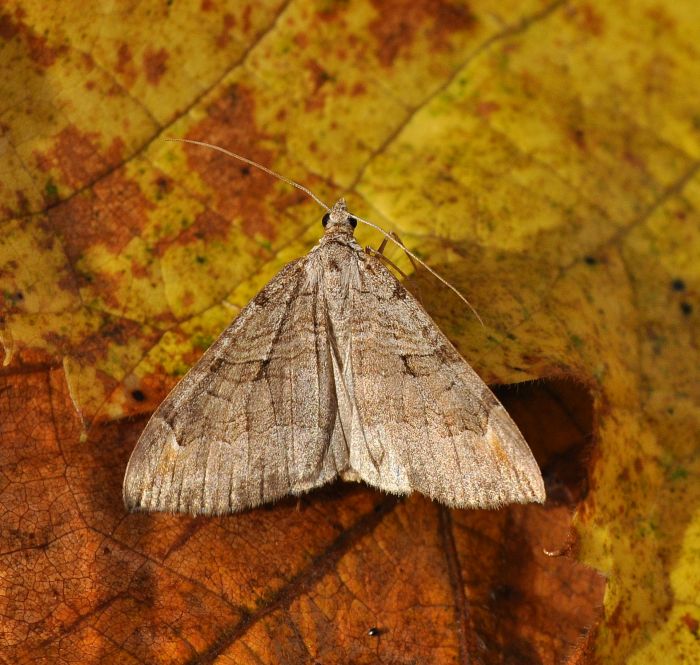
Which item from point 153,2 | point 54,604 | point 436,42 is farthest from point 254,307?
point 436,42

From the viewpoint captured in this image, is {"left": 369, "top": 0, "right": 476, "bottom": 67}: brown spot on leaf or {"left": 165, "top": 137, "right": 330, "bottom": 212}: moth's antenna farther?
{"left": 369, "top": 0, "right": 476, "bottom": 67}: brown spot on leaf

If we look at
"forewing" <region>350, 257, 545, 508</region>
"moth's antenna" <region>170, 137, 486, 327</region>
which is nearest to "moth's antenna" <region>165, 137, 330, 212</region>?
"moth's antenna" <region>170, 137, 486, 327</region>

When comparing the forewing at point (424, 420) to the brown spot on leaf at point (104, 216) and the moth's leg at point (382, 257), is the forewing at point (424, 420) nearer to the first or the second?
the moth's leg at point (382, 257)

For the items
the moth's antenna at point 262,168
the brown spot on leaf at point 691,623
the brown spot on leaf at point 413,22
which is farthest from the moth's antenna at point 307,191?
the brown spot on leaf at point 691,623

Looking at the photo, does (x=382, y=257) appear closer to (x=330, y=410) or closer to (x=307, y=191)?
(x=307, y=191)

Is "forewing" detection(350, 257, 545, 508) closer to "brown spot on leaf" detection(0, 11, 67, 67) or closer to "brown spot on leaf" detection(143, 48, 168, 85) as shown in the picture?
"brown spot on leaf" detection(143, 48, 168, 85)

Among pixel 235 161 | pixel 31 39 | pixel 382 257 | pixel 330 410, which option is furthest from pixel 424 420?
pixel 31 39

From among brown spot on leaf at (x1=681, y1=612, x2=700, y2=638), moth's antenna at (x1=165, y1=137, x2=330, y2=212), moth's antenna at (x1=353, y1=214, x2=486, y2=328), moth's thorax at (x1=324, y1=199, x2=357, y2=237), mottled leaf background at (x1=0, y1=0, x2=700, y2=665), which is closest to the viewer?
mottled leaf background at (x1=0, y1=0, x2=700, y2=665)

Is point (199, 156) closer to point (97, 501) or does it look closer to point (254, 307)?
point (254, 307)
